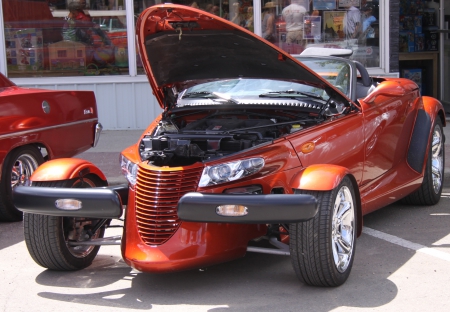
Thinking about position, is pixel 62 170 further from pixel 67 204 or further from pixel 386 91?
pixel 386 91

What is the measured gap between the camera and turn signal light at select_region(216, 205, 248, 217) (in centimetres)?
447

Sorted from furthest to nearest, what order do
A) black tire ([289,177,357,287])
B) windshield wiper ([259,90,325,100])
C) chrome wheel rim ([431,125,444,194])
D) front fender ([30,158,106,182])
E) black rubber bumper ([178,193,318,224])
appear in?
chrome wheel rim ([431,125,444,194]), windshield wiper ([259,90,325,100]), front fender ([30,158,106,182]), black tire ([289,177,357,287]), black rubber bumper ([178,193,318,224])

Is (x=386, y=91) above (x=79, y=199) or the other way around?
above

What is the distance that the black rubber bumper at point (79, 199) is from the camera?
4.73 metres

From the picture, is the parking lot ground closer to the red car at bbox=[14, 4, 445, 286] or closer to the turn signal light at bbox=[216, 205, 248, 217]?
the red car at bbox=[14, 4, 445, 286]

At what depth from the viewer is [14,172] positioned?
23.0 feet

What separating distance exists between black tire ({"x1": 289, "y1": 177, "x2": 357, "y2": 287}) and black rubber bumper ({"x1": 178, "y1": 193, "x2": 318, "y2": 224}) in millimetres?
192

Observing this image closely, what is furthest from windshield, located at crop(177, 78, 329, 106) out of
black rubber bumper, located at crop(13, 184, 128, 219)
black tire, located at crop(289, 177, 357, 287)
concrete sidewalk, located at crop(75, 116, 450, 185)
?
concrete sidewalk, located at crop(75, 116, 450, 185)

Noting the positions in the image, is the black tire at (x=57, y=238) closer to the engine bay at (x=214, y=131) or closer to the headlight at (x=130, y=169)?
the headlight at (x=130, y=169)

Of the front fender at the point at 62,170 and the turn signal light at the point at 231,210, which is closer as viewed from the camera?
the turn signal light at the point at 231,210

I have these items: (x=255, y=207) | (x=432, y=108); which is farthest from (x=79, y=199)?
(x=432, y=108)

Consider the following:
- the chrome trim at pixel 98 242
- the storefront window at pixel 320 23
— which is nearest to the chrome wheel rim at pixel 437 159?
the chrome trim at pixel 98 242

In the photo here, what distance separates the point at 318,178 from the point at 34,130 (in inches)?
129

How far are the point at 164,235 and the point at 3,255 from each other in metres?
1.88
